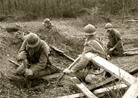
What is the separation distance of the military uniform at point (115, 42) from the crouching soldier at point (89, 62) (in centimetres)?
370

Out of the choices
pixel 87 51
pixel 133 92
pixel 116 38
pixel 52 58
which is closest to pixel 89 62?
pixel 87 51

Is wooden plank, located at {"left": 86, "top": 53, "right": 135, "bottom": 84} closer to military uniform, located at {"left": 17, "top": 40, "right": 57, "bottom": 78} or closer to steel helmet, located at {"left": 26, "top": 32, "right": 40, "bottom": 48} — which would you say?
steel helmet, located at {"left": 26, "top": 32, "right": 40, "bottom": 48}

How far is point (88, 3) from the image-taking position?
16531mm

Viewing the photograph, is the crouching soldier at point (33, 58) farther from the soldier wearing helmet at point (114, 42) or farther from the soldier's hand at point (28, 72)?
the soldier wearing helmet at point (114, 42)

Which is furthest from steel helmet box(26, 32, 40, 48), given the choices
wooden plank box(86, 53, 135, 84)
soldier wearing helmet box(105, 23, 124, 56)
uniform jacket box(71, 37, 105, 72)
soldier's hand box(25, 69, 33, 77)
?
soldier wearing helmet box(105, 23, 124, 56)

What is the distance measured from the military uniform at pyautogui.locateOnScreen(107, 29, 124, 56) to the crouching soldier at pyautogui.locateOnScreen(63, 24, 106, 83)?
370cm

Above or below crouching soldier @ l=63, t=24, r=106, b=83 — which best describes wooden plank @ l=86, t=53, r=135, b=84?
above

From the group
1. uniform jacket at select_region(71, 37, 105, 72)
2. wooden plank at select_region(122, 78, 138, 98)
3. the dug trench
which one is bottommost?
the dug trench

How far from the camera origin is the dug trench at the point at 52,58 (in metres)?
6.06

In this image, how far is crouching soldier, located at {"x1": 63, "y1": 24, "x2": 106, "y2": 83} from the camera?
5422 mm

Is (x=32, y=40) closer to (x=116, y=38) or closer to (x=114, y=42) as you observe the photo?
(x=116, y=38)

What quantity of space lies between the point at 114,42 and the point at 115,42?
47mm

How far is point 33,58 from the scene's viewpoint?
689 centimetres

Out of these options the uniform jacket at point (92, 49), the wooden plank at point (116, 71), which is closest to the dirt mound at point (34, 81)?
the uniform jacket at point (92, 49)
